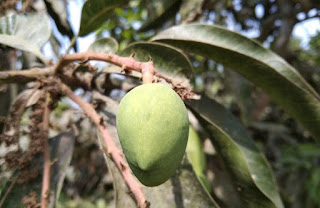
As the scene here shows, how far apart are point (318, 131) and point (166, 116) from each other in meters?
0.63

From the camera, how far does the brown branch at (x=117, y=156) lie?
786mm

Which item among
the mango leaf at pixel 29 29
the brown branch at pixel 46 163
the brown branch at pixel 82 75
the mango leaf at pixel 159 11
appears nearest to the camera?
the brown branch at pixel 82 75

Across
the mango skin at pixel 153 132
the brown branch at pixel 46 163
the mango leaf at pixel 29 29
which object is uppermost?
the mango skin at pixel 153 132

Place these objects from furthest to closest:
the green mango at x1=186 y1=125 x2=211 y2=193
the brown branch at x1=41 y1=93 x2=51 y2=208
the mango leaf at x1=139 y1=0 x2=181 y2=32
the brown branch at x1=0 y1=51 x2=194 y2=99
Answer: the mango leaf at x1=139 y1=0 x2=181 y2=32 → the green mango at x1=186 y1=125 x2=211 y2=193 → the brown branch at x1=41 y1=93 x2=51 y2=208 → the brown branch at x1=0 y1=51 x2=194 y2=99

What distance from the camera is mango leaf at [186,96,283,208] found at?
3.47ft

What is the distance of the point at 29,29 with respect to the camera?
48.4 inches

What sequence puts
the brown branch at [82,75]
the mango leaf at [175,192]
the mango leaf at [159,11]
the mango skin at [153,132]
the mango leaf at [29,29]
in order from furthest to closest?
the mango leaf at [159,11], the mango leaf at [29,29], the mango leaf at [175,192], the brown branch at [82,75], the mango skin at [153,132]

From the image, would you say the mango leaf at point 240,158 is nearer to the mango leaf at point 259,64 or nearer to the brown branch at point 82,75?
the mango leaf at point 259,64

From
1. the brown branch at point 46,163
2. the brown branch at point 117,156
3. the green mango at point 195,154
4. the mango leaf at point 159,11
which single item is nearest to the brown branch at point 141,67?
the brown branch at point 117,156

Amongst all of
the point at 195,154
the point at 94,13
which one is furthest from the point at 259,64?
the point at 94,13

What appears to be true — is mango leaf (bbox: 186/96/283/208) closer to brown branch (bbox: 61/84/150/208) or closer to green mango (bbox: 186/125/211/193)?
green mango (bbox: 186/125/211/193)

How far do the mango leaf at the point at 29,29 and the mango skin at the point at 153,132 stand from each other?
59cm

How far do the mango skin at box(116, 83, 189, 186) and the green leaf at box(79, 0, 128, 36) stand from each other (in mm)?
570

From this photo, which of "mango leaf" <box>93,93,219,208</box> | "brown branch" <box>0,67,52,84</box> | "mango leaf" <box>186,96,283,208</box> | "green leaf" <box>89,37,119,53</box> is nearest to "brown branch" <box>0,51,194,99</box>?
"brown branch" <box>0,67,52,84</box>
